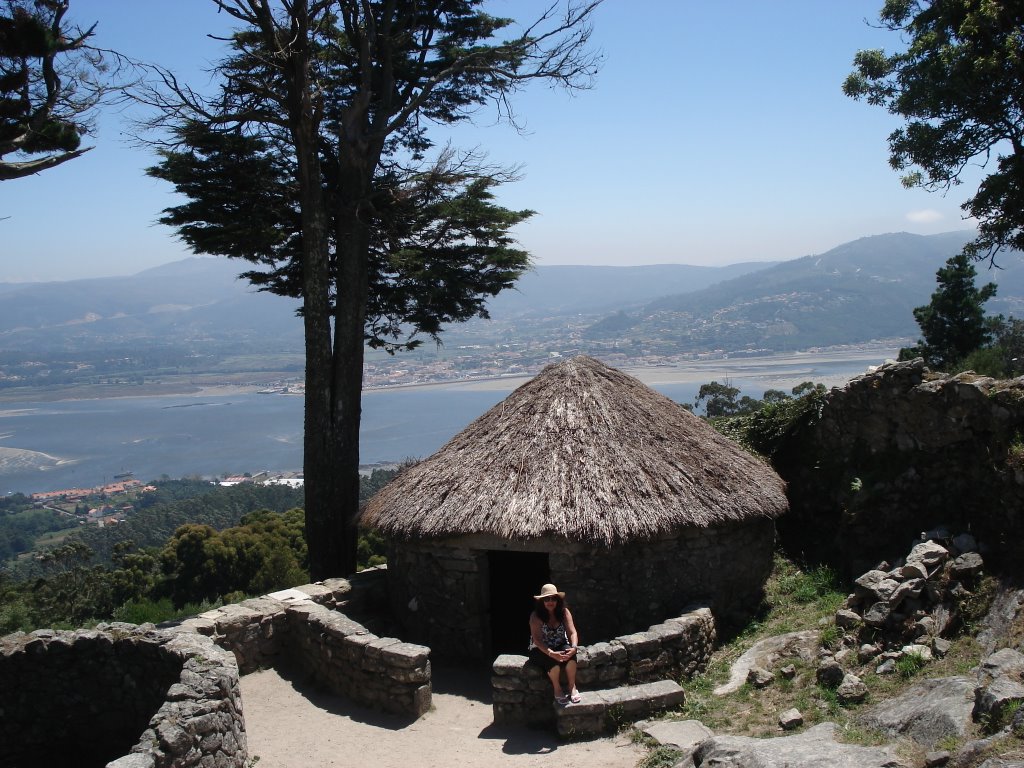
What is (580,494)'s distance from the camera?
8.48m

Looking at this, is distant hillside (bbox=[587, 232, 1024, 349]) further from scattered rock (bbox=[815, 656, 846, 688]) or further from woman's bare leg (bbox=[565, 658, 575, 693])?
woman's bare leg (bbox=[565, 658, 575, 693])

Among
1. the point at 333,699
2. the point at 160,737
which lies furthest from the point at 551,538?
the point at 160,737

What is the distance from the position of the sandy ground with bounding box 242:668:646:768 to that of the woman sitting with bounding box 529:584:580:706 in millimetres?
459

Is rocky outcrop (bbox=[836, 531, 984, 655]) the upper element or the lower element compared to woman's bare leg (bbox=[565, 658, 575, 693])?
upper

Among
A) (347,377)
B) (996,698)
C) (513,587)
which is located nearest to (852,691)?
(996,698)

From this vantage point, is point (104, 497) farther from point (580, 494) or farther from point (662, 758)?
point (662, 758)

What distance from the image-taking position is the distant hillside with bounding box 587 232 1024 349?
105938mm

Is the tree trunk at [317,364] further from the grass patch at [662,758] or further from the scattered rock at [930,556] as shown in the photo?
the scattered rock at [930,556]

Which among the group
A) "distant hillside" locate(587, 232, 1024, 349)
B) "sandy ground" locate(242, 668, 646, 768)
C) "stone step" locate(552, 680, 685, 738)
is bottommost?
"sandy ground" locate(242, 668, 646, 768)

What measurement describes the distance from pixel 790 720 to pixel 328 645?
4812 mm

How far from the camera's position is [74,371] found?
180875 millimetres

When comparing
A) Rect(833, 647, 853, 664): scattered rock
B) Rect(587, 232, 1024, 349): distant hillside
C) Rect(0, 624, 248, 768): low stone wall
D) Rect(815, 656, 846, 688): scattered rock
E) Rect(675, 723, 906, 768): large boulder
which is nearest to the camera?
Rect(675, 723, 906, 768): large boulder

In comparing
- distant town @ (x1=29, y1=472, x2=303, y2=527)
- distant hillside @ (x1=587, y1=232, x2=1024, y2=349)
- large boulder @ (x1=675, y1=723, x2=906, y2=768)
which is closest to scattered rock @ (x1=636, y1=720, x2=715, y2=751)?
large boulder @ (x1=675, y1=723, x2=906, y2=768)

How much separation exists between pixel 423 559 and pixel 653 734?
3828mm
